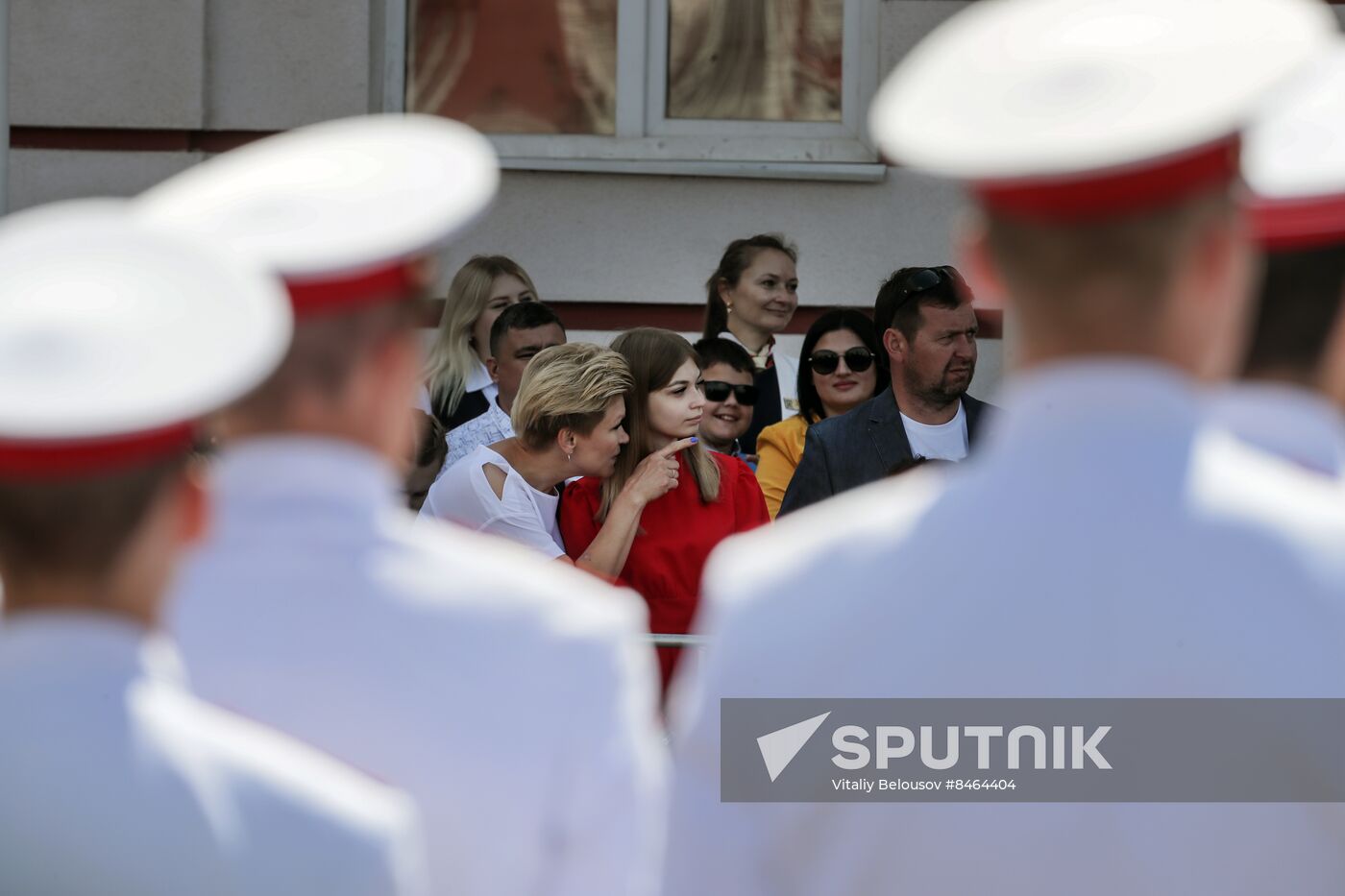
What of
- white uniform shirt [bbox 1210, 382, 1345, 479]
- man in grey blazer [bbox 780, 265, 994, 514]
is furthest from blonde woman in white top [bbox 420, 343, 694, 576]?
white uniform shirt [bbox 1210, 382, 1345, 479]

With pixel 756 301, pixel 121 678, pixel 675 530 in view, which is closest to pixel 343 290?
pixel 121 678

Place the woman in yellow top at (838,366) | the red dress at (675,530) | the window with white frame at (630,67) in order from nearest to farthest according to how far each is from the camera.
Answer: the red dress at (675,530) → the woman in yellow top at (838,366) → the window with white frame at (630,67)

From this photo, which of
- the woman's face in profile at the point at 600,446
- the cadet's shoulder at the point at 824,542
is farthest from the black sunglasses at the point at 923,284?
the cadet's shoulder at the point at 824,542

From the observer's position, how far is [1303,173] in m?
1.65

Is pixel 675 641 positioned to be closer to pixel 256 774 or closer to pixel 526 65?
pixel 256 774

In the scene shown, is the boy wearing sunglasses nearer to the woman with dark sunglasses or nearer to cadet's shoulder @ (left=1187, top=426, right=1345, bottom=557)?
the woman with dark sunglasses

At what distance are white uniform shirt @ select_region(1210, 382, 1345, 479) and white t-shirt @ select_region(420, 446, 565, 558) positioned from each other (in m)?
3.09

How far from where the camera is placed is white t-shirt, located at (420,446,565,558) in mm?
4691

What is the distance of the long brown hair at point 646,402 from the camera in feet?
16.1

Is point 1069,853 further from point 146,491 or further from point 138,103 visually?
point 138,103

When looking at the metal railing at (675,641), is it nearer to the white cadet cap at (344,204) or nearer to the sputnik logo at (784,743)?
the white cadet cap at (344,204)

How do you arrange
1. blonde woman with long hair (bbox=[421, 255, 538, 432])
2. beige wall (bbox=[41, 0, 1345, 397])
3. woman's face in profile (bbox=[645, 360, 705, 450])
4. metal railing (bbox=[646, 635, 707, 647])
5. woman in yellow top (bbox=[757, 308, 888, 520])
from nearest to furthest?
metal railing (bbox=[646, 635, 707, 647]), woman's face in profile (bbox=[645, 360, 705, 450]), woman in yellow top (bbox=[757, 308, 888, 520]), blonde woman with long hair (bbox=[421, 255, 538, 432]), beige wall (bbox=[41, 0, 1345, 397])

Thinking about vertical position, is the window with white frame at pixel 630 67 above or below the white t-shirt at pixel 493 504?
above

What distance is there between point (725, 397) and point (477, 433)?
789 millimetres
